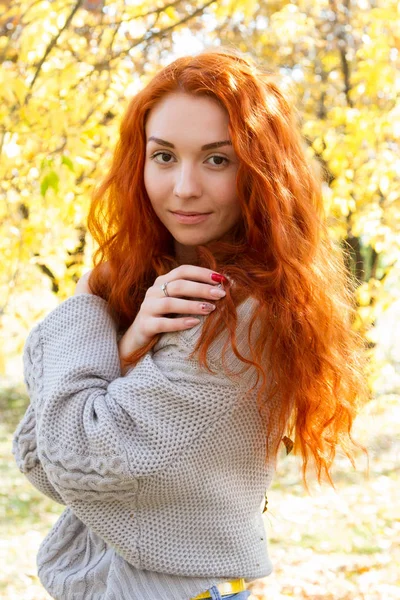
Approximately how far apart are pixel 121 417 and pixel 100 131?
2.32 meters

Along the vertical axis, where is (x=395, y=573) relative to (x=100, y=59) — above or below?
below

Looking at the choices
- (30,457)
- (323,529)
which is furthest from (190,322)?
(323,529)

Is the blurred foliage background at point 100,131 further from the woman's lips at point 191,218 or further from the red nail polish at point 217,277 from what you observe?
the red nail polish at point 217,277

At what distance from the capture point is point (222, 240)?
65.0 inches

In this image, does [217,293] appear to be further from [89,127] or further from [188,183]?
[89,127]

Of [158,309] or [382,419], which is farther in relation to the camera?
[382,419]

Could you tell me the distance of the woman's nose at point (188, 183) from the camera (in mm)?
1543

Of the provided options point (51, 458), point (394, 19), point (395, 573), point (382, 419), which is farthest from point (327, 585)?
point (51, 458)

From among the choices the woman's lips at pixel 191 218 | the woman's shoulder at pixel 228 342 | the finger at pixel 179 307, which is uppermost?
the woman's lips at pixel 191 218

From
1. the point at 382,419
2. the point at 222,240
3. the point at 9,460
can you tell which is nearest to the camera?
the point at 222,240

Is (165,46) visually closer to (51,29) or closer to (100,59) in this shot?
(100,59)

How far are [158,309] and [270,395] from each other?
27cm

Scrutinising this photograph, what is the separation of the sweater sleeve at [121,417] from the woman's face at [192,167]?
10.3 inches

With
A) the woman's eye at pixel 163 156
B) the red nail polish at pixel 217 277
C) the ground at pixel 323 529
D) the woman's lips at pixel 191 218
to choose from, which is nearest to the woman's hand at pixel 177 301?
the red nail polish at pixel 217 277
